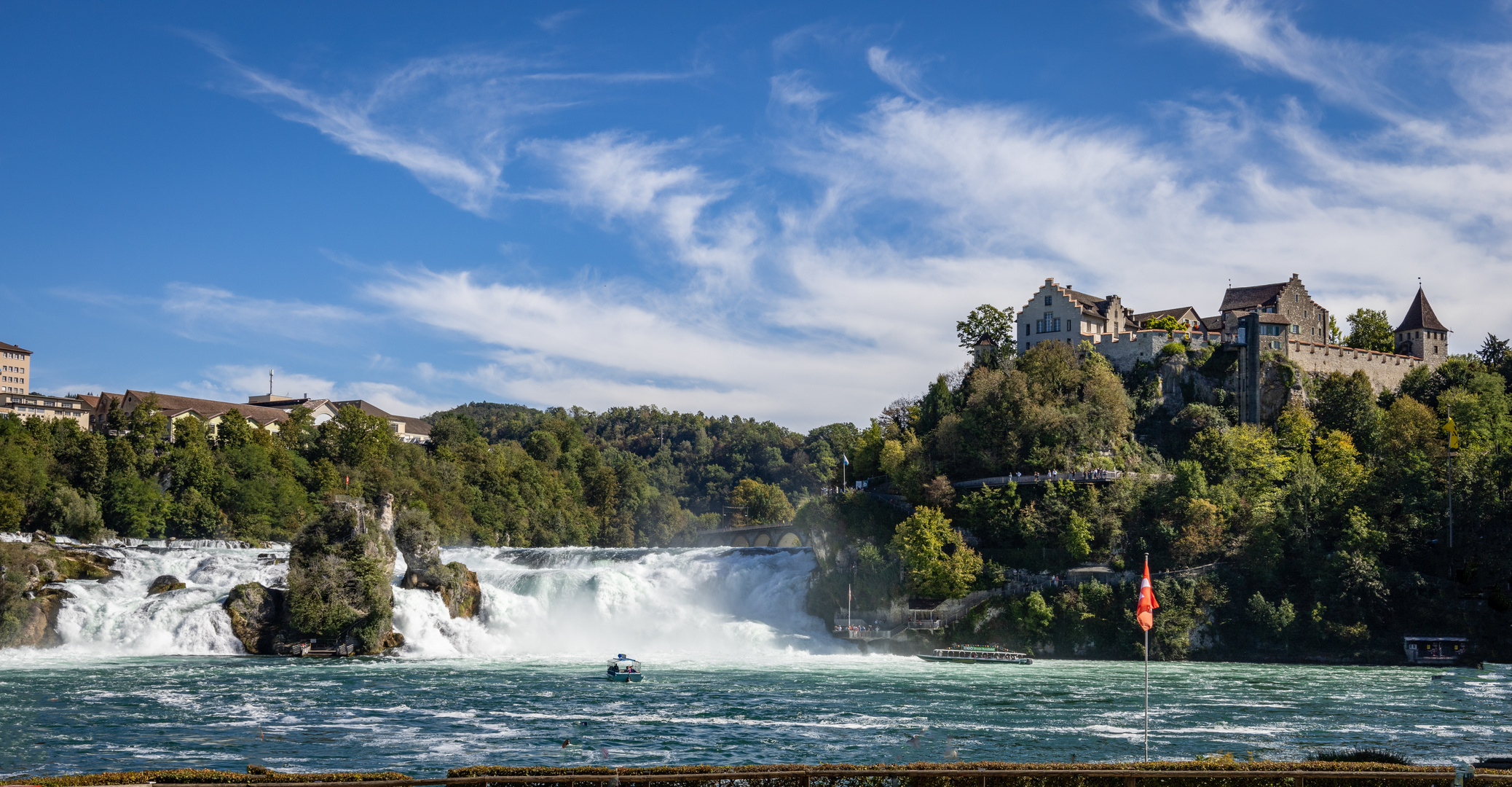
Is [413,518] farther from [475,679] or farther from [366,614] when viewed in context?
[475,679]

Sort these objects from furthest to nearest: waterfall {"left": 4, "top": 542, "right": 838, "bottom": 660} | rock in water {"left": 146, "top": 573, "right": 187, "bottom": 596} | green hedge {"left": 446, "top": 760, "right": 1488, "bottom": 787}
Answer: rock in water {"left": 146, "top": 573, "right": 187, "bottom": 596} → waterfall {"left": 4, "top": 542, "right": 838, "bottom": 660} → green hedge {"left": 446, "top": 760, "right": 1488, "bottom": 787}

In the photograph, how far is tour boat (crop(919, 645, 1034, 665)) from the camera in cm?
5291

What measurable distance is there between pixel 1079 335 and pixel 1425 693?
38.6m

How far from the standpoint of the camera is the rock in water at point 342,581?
171 feet

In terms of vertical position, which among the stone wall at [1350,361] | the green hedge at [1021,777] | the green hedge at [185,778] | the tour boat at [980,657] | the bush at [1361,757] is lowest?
the tour boat at [980,657]

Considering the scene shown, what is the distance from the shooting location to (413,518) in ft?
199

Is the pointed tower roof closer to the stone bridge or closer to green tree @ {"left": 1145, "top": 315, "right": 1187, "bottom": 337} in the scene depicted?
green tree @ {"left": 1145, "top": 315, "right": 1187, "bottom": 337}

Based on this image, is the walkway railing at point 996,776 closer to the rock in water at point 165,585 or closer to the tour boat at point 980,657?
the tour boat at point 980,657

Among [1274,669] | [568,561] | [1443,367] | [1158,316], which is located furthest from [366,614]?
[1443,367]

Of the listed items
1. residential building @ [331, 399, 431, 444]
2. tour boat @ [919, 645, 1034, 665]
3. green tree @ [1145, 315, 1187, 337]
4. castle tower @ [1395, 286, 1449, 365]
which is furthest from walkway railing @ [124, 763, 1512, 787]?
residential building @ [331, 399, 431, 444]

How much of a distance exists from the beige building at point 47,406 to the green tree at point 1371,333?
374 feet

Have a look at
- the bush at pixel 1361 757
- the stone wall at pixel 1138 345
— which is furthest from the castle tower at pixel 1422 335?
the bush at pixel 1361 757

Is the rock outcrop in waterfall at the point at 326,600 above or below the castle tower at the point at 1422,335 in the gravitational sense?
below

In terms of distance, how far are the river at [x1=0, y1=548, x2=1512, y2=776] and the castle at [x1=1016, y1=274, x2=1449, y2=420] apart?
2567cm
